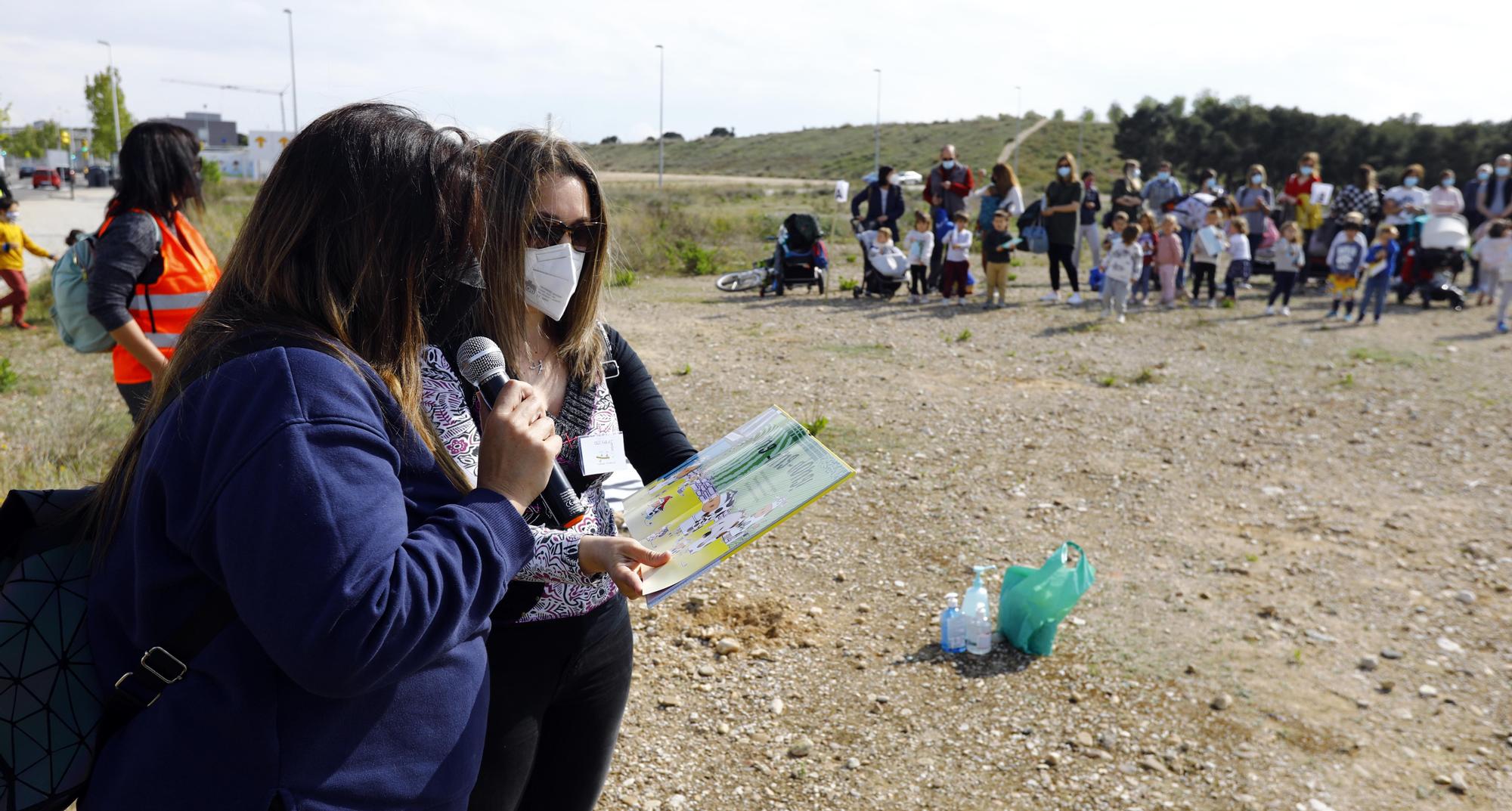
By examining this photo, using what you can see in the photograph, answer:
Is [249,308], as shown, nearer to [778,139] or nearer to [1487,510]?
[1487,510]

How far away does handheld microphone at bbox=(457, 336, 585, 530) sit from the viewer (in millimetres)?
1788

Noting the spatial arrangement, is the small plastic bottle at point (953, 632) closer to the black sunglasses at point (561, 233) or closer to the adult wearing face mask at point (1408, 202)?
the black sunglasses at point (561, 233)

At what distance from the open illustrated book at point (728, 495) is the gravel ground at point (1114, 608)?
1.75 metres

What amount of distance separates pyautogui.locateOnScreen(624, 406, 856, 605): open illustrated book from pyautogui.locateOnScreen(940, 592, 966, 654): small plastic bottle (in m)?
2.57

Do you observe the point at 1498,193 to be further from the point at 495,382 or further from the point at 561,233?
the point at 495,382

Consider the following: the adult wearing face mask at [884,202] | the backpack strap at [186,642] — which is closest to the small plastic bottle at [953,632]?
the backpack strap at [186,642]

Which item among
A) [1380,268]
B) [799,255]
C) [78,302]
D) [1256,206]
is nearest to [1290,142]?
[1256,206]

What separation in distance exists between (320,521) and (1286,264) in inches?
586

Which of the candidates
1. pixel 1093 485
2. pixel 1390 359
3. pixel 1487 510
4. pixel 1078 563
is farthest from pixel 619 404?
pixel 1390 359

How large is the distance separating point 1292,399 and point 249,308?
9563 millimetres

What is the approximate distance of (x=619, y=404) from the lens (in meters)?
2.33

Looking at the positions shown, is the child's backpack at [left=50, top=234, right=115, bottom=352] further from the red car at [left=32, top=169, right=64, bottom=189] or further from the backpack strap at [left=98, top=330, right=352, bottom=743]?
the red car at [left=32, top=169, right=64, bottom=189]

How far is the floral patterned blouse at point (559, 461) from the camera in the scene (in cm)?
176

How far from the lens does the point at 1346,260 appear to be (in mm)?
13664
